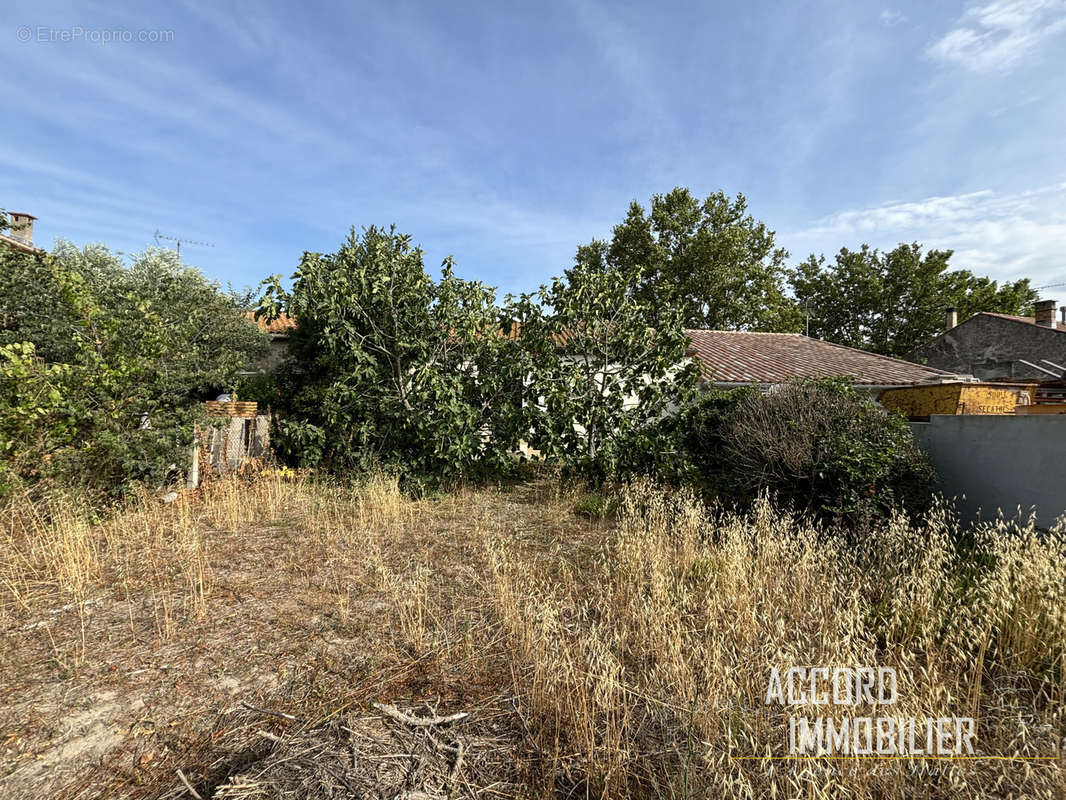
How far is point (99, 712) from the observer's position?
2539mm

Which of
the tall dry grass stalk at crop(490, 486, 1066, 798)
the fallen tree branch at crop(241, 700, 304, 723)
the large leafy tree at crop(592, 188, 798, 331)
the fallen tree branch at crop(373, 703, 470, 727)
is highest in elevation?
the large leafy tree at crop(592, 188, 798, 331)

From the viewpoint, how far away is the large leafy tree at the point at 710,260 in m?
22.3

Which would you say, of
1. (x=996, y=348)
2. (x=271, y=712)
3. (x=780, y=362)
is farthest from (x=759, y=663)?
(x=996, y=348)

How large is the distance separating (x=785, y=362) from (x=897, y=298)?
65.9 ft

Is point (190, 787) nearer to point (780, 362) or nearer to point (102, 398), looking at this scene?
point (102, 398)

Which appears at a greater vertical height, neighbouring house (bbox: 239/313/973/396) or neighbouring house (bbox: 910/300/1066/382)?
neighbouring house (bbox: 910/300/1066/382)

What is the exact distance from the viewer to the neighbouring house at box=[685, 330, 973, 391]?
1284cm

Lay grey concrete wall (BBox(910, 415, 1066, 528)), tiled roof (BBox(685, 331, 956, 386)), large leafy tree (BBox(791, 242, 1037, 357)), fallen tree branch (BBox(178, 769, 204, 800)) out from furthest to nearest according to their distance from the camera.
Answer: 1. large leafy tree (BBox(791, 242, 1037, 357))
2. tiled roof (BBox(685, 331, 956, 386))
3. grey concrete wall (BBox(910, 415, 1066, 528))
4. fallen tree branch (BBox(178, 769, 204, 800))

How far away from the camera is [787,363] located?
582 inches

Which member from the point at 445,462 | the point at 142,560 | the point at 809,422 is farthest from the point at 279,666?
the point at 809,422

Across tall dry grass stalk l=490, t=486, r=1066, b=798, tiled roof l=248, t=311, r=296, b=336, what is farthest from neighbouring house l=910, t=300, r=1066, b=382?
tiled roof l=248, t=311, r=296, b=336

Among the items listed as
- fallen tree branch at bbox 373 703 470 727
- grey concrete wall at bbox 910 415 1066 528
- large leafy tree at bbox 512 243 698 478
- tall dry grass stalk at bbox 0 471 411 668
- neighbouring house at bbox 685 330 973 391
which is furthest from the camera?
neighbouring house at bbox 685 330 973 391

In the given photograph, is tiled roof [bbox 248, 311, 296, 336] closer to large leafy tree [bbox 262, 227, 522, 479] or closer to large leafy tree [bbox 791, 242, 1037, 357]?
large leafy tree [bbox 262, 227, 522, 479]

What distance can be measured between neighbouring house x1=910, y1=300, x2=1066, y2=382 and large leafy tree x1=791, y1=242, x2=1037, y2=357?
4238 millimetres
